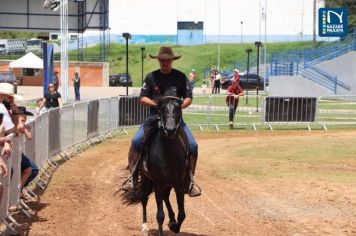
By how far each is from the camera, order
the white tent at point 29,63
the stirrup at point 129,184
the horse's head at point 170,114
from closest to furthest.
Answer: the horse's head at point 170,114 → the stirrup at point 129,184 → the white tent at point 29,63

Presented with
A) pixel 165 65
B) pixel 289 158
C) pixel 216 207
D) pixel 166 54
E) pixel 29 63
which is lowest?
pixel 289 158

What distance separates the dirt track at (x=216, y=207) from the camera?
34.8 ft

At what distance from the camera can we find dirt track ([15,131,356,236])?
34.8ft

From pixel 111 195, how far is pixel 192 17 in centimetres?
8975

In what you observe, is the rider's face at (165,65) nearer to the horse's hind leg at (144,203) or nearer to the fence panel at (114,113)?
the horse's hind leg at (144,203)

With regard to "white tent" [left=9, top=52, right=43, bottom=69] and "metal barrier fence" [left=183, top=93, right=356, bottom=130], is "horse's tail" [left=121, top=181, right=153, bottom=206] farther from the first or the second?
"white tent" [left=9, top=52, right=43, bottom=69]

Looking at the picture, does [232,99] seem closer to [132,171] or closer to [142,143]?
[132,171]

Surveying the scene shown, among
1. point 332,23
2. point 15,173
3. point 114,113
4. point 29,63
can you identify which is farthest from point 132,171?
point 29,63

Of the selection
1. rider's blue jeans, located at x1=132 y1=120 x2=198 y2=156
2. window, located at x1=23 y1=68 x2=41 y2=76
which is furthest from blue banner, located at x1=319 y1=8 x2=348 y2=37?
rider's blue jeans, located at x1=132 y1=120 x2=198 y2=156

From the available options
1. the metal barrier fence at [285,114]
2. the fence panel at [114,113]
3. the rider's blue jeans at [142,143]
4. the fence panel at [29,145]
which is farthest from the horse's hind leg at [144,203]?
the metal barrier fence at [285,114]

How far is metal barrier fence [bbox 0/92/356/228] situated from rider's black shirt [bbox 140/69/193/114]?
2.05 meters

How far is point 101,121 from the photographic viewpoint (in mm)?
24938

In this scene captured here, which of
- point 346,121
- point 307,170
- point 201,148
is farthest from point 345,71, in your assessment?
point 307,170

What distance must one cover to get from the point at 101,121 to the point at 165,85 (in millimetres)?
15298
